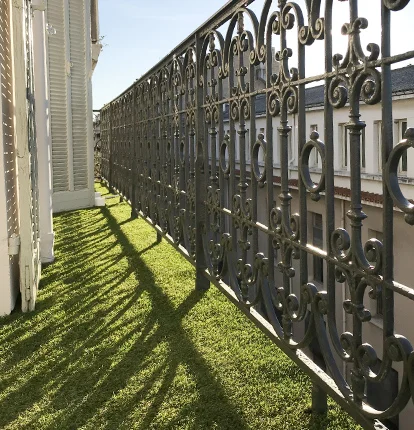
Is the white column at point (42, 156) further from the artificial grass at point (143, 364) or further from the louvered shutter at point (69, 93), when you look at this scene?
the louvered shutter at point (69, 93)

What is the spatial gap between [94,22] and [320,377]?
10.1 meters

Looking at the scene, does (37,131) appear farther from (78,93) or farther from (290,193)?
(78,93)

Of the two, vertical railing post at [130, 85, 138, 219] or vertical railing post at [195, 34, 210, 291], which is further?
vertical railing post at [130, 85, 138, 219]

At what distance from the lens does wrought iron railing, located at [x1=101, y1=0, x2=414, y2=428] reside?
125cm

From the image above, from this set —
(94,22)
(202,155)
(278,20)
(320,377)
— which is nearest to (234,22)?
(278,20)

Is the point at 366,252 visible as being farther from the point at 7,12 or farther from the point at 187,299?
the point at 7,12

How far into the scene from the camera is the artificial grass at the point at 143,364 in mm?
1829

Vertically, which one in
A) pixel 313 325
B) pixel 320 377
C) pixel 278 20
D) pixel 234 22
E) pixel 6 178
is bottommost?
pixel 320 377

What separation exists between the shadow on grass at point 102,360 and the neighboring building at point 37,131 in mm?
337

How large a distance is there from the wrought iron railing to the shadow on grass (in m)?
0.36

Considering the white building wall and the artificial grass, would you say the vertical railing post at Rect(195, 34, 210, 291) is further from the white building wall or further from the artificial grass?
the white building wall

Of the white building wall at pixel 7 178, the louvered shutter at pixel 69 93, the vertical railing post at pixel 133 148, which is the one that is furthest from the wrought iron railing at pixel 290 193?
the louvered shutter at pixel 69 93

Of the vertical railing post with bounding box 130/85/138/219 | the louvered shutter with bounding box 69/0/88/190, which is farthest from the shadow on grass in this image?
the louvered shutter with bounding box 69/0/88/190

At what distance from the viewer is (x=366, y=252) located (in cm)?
130
